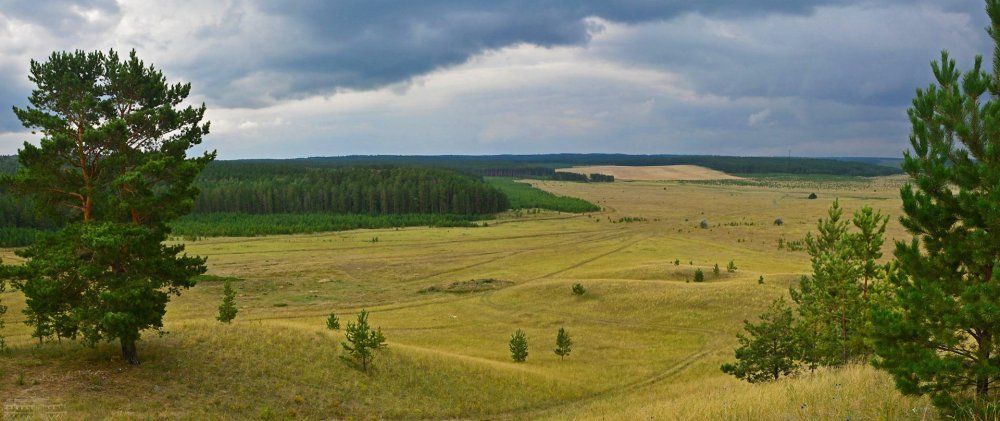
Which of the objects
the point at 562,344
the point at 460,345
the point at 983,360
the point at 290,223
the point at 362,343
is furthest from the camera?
the point at 290,223

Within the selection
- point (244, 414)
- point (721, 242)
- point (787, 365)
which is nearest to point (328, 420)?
point (244, 414)

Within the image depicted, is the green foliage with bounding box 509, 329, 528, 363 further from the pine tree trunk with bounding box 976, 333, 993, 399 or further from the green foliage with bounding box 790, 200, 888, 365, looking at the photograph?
the pine tree trunk with bounding box 976, 333, 993, 399

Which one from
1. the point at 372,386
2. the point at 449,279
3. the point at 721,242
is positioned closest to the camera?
the point at 372,386

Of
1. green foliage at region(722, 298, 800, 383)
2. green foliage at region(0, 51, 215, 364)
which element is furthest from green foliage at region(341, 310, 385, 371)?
green foliage at region(722, 298, 800, 383)

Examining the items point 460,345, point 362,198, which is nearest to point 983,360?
point 460,345

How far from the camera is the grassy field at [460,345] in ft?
66.5

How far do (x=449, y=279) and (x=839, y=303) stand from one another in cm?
5612

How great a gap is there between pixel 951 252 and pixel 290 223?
6077 inches

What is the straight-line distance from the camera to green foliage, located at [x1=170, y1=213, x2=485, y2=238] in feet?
444

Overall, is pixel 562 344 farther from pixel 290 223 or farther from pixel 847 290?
pixel 290 223

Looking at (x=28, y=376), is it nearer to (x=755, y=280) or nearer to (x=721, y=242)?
(x=755, y=280)

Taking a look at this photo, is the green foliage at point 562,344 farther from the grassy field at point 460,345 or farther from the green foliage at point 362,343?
the green foliage at point 362,343

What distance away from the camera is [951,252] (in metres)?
11.1

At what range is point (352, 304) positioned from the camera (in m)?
61.6
